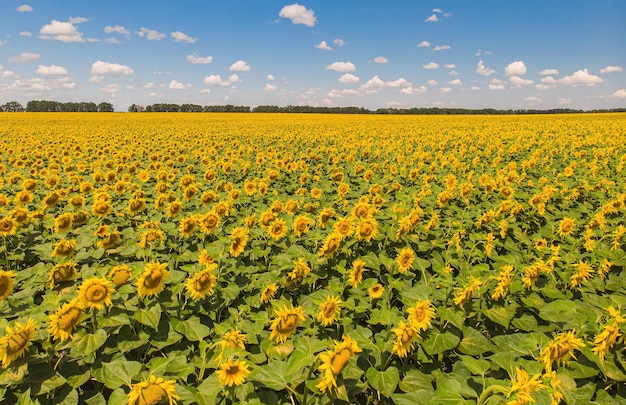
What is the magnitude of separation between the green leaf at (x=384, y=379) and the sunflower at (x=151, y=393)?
1274 mm

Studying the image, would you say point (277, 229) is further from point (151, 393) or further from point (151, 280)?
point (151, 393)

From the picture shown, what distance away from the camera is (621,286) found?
3.90 metres

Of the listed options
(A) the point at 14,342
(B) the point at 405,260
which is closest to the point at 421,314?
(B) the point at 405,260

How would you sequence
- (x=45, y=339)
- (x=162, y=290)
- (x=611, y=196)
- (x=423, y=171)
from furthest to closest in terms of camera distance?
(x=423, y=171)
(x=611, y=196)
(x=162, y=290)
(x=45, y=339)

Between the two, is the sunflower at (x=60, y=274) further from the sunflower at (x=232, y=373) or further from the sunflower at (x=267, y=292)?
the sunflower at (x=232, y=373)

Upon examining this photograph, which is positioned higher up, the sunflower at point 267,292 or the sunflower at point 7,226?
the sunflower at point 7,226

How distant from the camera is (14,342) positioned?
7.61 feet

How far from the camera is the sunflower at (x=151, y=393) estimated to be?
2.00 meters

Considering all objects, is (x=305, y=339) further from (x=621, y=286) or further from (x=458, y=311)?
(x=621, y=286)

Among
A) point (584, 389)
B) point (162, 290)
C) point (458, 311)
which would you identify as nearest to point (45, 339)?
point (162, 290)

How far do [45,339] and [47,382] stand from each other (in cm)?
54

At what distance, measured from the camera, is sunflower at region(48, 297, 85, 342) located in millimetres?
2598

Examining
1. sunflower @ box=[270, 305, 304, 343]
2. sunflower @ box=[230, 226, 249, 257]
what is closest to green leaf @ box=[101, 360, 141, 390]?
sunflower @ box=[270, 305, 304, 343]

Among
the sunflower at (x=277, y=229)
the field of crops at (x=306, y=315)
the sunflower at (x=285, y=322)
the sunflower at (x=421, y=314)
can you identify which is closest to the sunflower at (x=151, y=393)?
the field of crops at (x=306, y=315)
